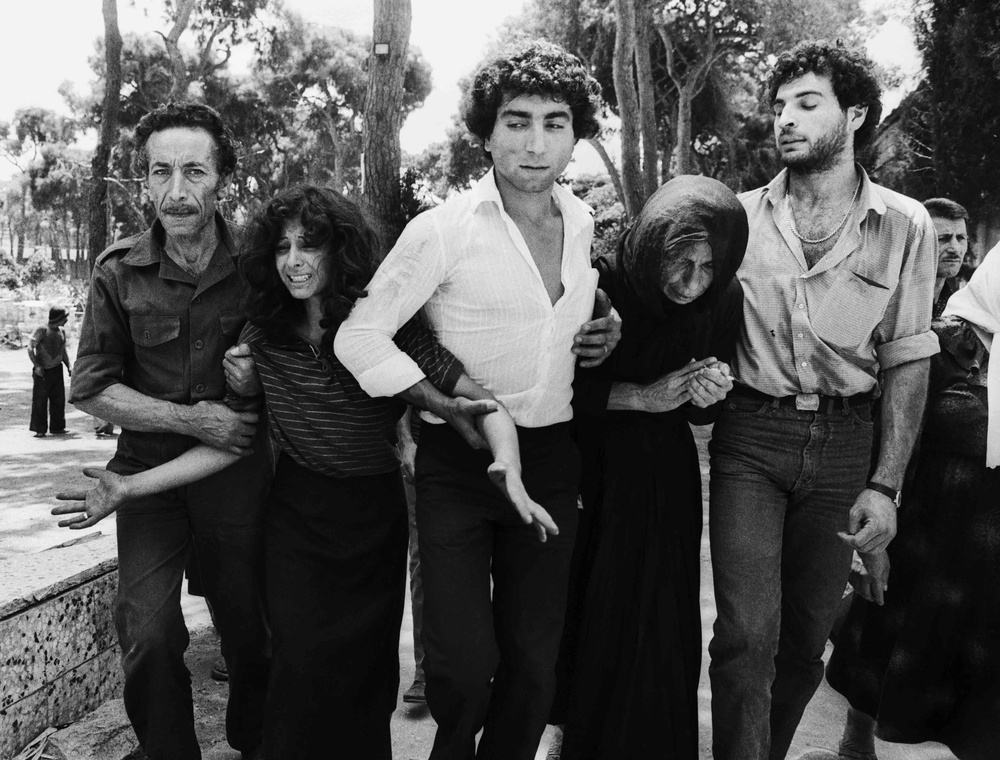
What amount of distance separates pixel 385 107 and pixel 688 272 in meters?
6.28

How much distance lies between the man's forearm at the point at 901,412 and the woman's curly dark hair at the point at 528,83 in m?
1.27

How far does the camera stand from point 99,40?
29.7 meters

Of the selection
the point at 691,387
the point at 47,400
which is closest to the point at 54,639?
the point at 691,387

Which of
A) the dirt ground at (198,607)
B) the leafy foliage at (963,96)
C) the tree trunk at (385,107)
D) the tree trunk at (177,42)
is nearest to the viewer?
the dirt ground at (198,607)

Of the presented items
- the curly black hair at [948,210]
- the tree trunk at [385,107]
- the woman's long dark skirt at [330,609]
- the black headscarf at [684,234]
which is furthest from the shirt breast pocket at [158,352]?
the tree trunk at [385,107]

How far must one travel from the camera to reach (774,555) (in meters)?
2.75

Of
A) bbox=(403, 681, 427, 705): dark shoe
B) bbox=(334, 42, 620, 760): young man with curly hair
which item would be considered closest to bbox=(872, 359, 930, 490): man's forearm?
bbox=(334, 42, 620, 760): young man with curly hair

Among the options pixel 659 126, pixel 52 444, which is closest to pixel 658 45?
pixel 659 126

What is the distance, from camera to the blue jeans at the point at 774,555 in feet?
8.78

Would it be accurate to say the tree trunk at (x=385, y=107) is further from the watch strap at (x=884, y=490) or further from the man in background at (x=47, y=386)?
the man in background at (x=47, y=386)

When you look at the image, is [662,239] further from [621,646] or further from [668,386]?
[621,646]

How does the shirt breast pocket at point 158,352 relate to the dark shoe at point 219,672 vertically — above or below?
above

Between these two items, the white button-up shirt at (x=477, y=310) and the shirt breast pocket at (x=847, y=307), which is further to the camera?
the shirt breast pocket at (x=847, y=307)

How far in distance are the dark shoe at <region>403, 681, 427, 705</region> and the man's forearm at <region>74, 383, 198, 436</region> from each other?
58.3 inches
